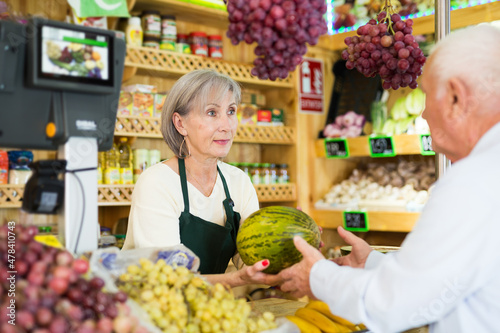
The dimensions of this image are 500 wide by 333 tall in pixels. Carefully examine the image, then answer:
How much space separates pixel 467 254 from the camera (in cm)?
107

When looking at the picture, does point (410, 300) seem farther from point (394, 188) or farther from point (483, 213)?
point (394, 188)

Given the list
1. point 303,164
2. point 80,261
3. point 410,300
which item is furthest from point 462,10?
point 80,261

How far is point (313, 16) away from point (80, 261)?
741 mm

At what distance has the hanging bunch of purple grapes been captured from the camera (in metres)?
1.77

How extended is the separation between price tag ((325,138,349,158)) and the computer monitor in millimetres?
2959

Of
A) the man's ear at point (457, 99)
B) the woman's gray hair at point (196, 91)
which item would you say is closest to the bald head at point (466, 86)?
the man's ear at point (457, 99)

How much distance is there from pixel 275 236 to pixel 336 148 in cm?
259

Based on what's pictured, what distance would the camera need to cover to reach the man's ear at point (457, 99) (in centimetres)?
121

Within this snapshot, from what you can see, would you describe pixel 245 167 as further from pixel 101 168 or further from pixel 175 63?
pixel 101 168

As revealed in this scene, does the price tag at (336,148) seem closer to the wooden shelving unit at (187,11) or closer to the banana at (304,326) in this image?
the wooden shelving unit at (187,11)

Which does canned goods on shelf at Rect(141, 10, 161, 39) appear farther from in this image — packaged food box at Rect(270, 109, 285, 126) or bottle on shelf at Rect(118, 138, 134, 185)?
packaged food box at Rect(270, 109, 285, 126)

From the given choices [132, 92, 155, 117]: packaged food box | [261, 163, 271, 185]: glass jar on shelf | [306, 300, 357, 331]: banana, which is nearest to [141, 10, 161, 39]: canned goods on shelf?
[132, 92, 155, 117]: packaged food box

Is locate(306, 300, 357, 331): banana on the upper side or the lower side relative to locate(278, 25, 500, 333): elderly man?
lower

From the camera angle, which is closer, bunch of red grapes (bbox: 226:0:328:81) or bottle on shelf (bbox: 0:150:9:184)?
bunch of red grapes (bbox: 226:0:328:81)
